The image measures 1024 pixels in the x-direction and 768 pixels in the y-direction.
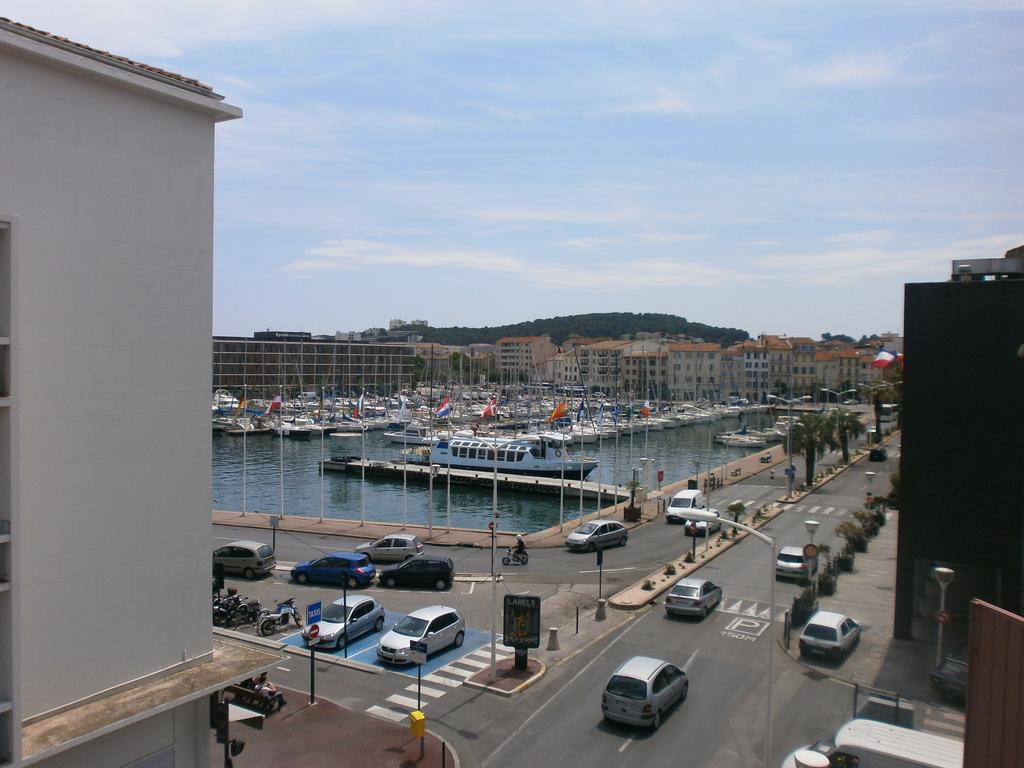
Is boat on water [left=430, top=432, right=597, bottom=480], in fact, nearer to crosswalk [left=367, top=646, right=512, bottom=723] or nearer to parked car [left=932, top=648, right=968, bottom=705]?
crosswalk [left=367, top=646, right=512, bottom=723]

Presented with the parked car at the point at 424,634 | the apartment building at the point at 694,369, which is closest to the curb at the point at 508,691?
the parked car at the point at 424,634

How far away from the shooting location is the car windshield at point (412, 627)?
2027cm

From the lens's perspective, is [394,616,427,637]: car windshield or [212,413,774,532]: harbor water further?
[212,413,774,532]: harbor water

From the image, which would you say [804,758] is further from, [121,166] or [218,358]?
[218,358]

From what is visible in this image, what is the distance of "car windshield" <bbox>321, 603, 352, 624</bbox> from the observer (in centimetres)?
2162

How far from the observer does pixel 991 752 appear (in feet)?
26.8

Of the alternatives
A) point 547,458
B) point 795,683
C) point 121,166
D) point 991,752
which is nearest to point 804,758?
point 991,752

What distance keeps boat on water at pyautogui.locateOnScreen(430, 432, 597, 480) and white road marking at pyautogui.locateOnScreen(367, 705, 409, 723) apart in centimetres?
4472

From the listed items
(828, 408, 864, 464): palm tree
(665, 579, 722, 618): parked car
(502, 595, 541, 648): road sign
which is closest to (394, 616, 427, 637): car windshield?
(502, 595, 541, 648): road sign

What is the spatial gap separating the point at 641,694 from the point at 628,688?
1.00ft

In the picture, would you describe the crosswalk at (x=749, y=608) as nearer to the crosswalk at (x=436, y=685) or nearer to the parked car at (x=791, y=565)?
the parked car at (x=791, y=565)

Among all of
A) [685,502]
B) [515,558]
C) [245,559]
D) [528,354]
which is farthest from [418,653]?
[528,354]

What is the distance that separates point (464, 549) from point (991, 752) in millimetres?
27571

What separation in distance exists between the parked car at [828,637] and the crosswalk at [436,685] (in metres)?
7.66
